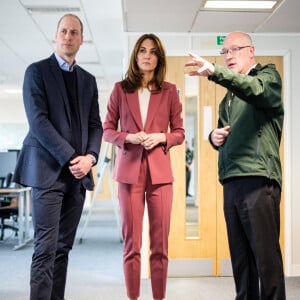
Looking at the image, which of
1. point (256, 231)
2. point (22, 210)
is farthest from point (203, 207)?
point (22, 210)

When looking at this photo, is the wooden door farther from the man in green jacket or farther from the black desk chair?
the black desk chair

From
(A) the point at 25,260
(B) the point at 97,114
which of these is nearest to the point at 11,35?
(A) the point at 25,260

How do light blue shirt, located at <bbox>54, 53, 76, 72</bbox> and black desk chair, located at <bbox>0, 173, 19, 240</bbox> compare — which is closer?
light blue shirt, located at <bbox>54, 53, 76, 72</bbox>

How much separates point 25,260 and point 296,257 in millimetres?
2502

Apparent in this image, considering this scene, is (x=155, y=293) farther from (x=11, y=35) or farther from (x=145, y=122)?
(x=11, y=35)

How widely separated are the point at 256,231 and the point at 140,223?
60 centimetres

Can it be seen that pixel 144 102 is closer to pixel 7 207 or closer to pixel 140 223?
pixel 140 223

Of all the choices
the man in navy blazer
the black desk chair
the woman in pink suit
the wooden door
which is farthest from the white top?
the black desk chair

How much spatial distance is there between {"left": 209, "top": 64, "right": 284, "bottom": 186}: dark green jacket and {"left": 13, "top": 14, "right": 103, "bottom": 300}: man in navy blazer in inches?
25.4

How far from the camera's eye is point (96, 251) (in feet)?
14.8

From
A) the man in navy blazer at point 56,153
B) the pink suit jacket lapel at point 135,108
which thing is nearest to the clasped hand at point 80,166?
the man in navy blazer at point 56,153

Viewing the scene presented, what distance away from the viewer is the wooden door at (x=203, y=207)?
3.56 metres

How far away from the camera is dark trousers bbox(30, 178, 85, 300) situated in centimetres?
178

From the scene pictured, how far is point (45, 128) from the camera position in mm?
1815
